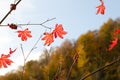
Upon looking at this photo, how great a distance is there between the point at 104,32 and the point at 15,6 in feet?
155

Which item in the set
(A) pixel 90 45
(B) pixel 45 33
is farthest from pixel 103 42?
(B) pixel 45 33

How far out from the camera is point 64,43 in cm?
5472

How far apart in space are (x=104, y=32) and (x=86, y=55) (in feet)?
22.2

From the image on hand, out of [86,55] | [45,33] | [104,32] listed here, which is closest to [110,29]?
[104,32]

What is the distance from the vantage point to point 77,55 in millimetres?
2658

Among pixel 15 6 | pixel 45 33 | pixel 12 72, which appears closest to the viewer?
pixel 15 6

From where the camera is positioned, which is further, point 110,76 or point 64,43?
point 64,43

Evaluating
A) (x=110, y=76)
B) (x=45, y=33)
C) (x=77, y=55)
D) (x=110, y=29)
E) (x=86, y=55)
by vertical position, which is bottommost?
(x=77, y=55)

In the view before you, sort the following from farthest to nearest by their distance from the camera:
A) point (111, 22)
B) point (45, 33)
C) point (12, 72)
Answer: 1. point (111, 22)
2. point (12, 72)
3. point (45, 33)

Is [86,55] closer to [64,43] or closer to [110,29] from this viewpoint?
[110,29]

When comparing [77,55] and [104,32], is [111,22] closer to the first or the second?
[104,32]

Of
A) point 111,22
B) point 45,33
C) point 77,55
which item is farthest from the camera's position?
point 111,22

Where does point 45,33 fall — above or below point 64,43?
→ below

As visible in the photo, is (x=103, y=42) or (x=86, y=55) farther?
(x=103, y=42)
